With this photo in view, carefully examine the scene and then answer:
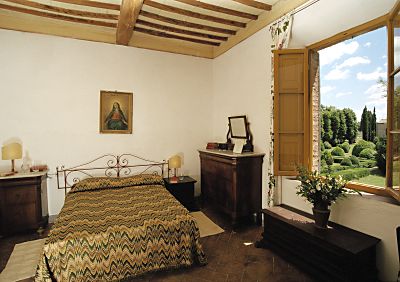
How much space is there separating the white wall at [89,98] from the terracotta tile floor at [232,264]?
1573 mm

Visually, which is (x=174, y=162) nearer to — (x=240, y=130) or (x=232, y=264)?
(x=240, y=130)

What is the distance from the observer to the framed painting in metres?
4.07

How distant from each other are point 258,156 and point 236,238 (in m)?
1.22

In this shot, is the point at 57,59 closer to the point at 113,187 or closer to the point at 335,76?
the point at 113,187

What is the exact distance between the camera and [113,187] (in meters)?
3.67

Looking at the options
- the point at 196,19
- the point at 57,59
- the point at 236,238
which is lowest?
the point at 236,238

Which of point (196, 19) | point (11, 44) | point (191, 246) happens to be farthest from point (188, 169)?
point (11, 44)

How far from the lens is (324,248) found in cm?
207

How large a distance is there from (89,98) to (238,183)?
9.67ft

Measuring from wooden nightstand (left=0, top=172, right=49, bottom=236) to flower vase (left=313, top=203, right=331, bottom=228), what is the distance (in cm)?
372

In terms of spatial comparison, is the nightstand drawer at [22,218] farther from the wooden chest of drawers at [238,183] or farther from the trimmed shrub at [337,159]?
the trimmed shrub at [337,159]

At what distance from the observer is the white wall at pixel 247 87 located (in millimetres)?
3463

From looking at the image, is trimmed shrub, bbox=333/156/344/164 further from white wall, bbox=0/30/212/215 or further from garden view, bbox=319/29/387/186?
white wall, bbox=0/30/212/215

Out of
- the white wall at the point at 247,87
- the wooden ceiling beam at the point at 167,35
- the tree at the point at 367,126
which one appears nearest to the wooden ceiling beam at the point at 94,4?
the wooden ceiling beam at the point at 167,35
